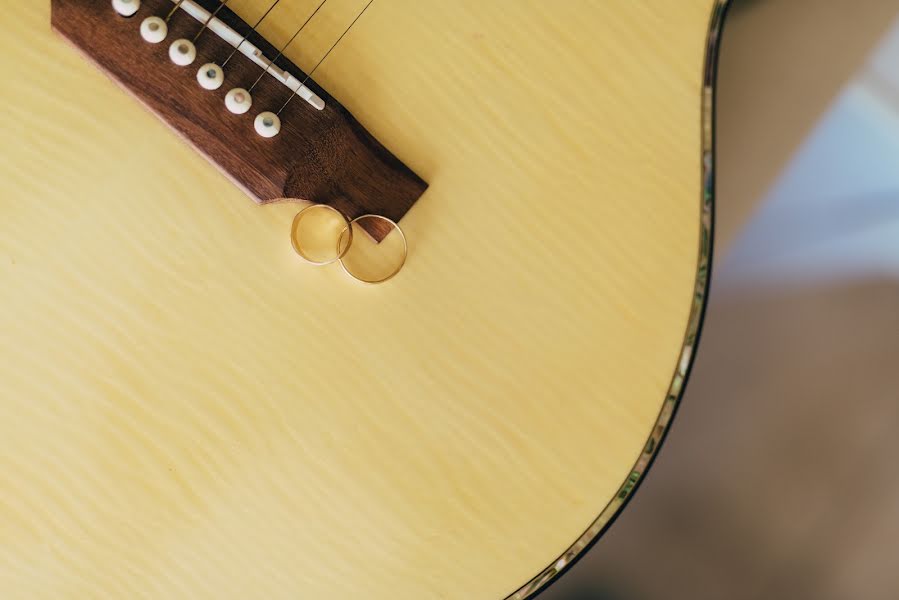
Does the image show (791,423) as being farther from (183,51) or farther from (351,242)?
(183,51)

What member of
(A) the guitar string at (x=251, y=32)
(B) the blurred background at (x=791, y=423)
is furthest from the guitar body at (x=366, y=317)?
(B) the blurred background at (x=791, y=423)

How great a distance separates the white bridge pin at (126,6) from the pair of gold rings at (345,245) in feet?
0.70

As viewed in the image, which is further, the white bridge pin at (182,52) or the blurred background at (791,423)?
the blurred background at (791,423)

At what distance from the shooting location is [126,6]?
53 cm

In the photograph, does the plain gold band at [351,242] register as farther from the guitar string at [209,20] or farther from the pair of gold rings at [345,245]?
the guitar string at [209,20]

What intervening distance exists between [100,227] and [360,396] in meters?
0.27

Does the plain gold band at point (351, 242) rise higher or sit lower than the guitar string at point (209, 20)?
lower

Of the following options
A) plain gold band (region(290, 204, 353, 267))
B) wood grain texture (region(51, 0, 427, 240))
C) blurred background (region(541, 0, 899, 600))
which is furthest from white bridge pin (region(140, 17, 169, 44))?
blurred background (region(541, 0, 899, 600))

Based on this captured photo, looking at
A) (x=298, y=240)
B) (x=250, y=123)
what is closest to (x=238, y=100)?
(x=250, y=123)

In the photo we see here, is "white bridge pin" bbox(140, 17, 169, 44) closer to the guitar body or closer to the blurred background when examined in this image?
the guitar body

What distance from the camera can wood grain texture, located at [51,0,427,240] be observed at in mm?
540

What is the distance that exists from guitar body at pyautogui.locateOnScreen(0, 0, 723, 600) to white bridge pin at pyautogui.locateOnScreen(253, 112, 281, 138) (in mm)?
24

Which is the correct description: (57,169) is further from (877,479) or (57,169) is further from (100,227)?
(877,479)

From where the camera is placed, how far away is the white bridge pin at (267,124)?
0.54 m
